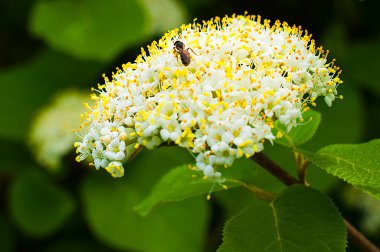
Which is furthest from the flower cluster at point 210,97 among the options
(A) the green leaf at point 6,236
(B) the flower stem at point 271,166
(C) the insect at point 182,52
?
(A) the green leaf at point 6,236

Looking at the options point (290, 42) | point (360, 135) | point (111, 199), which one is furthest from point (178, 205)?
point (290, 42)

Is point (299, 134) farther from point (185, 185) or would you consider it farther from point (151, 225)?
point (151, 225)

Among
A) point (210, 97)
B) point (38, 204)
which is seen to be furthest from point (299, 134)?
point (38, 204)

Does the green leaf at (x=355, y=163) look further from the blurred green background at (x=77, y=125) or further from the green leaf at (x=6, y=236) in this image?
the green leaf at (x=6, y=236)

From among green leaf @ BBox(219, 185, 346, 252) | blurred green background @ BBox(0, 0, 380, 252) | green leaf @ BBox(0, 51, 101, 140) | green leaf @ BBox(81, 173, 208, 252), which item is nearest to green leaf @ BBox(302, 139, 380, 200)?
green leaf @ BBox(219, 185, 346, 252)

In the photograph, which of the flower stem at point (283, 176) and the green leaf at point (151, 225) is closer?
the flower stem at point (283, 176)

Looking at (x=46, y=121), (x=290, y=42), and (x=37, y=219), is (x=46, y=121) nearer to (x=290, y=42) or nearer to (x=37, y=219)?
(x=37, y=219)
